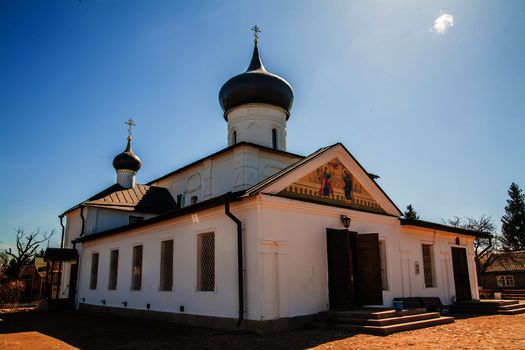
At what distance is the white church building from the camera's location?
10656mm

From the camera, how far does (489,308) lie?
14.7 metres

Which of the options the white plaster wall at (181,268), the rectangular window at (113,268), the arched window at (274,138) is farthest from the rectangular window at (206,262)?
the arched window at (274,138)

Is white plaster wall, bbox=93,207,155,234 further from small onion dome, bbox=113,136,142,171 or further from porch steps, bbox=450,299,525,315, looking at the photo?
porch steps, bbox=450,299,525,315

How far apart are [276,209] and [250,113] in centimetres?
980

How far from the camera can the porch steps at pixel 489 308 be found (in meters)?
14.4

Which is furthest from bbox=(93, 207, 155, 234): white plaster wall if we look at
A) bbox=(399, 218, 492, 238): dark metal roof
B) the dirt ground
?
bbox=(399, 218, 492, 238): dark metal roof

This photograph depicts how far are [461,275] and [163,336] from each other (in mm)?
13708

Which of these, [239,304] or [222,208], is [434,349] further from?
[222,208]

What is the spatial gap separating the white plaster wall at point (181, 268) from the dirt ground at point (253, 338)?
2.67 feet

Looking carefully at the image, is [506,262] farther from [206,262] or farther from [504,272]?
[206,262]

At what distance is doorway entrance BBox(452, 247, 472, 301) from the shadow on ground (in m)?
10.2

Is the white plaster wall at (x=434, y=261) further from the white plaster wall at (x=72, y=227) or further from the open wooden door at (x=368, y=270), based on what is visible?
the white plaster wall at (x=72, y=227)

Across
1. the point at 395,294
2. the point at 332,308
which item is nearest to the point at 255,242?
the point at 332,308

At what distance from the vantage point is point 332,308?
11625 millimetres
